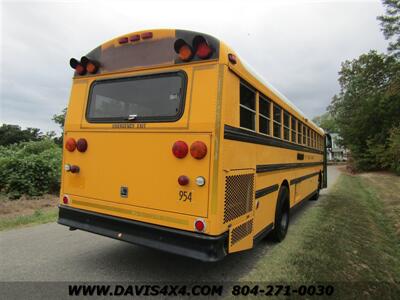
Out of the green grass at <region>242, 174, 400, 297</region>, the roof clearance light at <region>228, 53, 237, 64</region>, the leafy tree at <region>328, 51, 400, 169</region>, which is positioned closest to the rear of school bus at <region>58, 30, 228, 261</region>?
the roof clearance light at <region>228, 53, 237, 64</region>

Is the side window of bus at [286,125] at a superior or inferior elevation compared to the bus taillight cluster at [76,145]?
superior

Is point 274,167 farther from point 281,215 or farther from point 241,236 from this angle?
point 241,236

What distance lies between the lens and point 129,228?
335 cm

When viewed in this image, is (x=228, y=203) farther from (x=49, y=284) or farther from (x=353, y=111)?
(x=353, y=111)

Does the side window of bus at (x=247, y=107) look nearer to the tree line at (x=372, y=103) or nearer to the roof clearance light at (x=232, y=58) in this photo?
the roof clearance light at (x=232, y=58)

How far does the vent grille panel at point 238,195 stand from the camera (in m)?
3.10

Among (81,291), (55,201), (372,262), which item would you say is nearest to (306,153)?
(372,262)

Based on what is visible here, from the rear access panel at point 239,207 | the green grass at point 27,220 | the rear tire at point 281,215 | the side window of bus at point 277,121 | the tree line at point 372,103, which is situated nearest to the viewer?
the rear access panel at point 239,207

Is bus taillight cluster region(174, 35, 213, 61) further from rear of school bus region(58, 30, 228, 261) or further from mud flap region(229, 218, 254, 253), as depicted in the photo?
mud flap region(229, 218, 254, 253)

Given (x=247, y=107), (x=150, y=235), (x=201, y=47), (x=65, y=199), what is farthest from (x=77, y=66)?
(x=150, y=235)

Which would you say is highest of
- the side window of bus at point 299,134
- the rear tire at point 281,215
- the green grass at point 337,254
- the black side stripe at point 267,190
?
the side window of bus at point 299,134

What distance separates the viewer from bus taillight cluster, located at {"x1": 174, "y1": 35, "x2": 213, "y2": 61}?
10.0 ft

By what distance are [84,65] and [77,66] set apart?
5.3 inches

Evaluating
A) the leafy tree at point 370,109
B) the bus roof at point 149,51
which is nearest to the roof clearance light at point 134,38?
the bus roof at point 149,51
